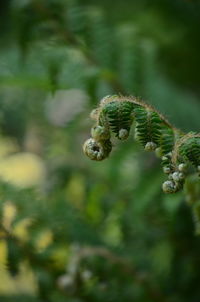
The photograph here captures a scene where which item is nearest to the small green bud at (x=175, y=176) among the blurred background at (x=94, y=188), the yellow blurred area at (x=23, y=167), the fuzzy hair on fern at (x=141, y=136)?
the fuzzy hair on fern at (x=141, y=136)

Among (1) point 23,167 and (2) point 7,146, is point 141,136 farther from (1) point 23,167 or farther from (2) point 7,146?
(1) point 23,167

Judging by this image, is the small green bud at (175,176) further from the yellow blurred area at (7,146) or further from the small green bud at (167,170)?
the yellow blurred area at (7,146)

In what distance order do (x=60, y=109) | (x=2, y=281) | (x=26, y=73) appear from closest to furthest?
(x=26, y=73) < (x=2, y=281) < (x=60, y=109)

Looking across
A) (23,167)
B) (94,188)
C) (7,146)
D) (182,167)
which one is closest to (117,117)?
(182,167)

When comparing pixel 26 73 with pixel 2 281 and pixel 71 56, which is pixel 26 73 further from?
pixel 2 281

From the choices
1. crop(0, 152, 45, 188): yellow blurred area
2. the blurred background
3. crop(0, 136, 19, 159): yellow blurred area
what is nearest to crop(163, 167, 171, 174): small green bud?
the blurred background

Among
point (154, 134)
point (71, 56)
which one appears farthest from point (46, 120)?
point (154, 134)

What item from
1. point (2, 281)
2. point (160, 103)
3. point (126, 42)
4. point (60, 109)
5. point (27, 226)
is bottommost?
point (2, 281)
